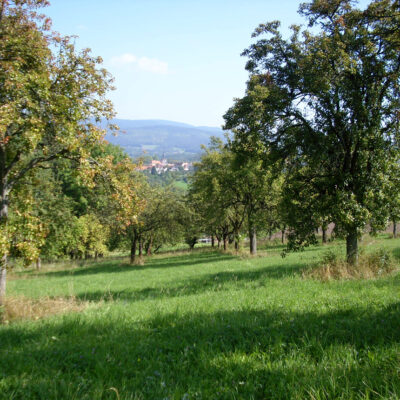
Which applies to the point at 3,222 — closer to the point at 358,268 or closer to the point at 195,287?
the point at 195,287

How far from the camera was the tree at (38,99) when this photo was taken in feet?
28.2

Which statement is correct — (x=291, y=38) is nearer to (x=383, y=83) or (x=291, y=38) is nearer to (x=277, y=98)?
(x=277, y=98)

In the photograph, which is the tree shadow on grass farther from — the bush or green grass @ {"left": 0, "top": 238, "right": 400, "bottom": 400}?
green grass @ {"left": 0, "top": 238, "right": 400, "bottom": 400}

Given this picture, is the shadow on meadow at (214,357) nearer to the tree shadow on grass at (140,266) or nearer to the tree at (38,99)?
the tree at (38,99)

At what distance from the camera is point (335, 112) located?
1266 cm

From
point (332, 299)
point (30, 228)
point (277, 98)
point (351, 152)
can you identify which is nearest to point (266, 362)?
point (332, 299)

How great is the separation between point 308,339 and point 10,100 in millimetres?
9629

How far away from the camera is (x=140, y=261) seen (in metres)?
35.5

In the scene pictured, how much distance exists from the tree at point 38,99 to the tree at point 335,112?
21.7 feet

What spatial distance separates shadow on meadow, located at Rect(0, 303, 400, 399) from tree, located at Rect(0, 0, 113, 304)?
4.79m

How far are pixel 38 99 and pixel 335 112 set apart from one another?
1094cm

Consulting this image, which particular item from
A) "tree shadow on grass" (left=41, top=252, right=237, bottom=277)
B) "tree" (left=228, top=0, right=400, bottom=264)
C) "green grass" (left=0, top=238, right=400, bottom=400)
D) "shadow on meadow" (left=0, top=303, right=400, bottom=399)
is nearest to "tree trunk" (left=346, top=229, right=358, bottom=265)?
"tree" (left=228, top=0, right=400, bottom=264)

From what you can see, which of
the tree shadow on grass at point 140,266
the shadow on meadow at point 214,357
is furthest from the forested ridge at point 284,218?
the tree shadow on grass at point 140,266

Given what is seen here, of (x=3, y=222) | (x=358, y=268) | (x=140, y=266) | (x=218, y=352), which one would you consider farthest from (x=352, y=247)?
(x=140, y=266)
